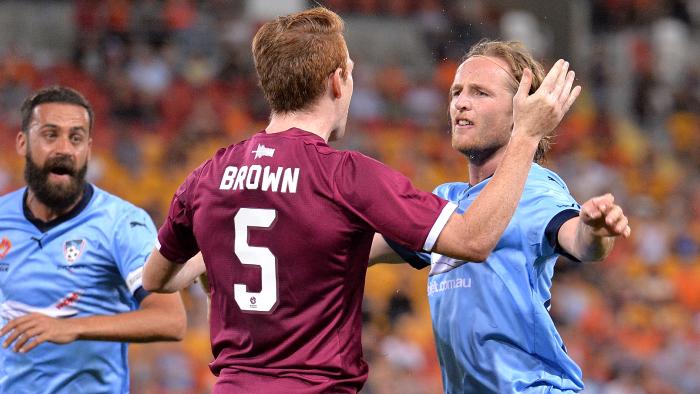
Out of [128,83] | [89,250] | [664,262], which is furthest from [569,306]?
[89,250]

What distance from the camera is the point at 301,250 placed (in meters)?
3.24

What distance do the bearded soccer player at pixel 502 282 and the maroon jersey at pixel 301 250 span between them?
2.00 feet

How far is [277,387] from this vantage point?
3193 mm

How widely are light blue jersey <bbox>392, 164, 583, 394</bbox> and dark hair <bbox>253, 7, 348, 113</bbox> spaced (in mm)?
874

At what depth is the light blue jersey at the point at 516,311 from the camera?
3.74m

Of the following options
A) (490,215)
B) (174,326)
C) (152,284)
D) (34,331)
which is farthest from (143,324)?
(490,215)

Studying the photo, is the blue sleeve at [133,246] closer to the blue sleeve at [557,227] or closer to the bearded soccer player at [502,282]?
the bearded soccer player at [502,282]

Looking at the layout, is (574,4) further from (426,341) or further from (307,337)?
(307,337)

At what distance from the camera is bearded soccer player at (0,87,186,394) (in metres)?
4.74

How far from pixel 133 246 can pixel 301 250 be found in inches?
69.2

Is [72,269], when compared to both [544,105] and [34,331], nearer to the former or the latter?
[34,331]

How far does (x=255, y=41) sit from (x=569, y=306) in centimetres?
867

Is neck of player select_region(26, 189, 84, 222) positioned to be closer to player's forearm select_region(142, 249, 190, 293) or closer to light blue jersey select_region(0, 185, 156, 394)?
light blue jersey select_region(0, 185, 156, 394)

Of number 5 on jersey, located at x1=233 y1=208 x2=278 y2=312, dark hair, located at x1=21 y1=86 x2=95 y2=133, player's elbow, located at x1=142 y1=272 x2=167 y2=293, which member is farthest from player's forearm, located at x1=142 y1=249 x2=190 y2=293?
dark hair, located at x1=21 y1=86 x2=95 y2=133
